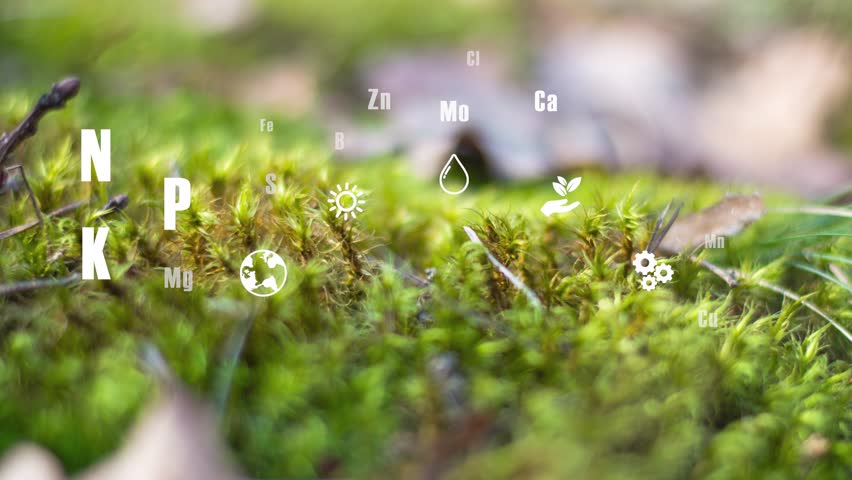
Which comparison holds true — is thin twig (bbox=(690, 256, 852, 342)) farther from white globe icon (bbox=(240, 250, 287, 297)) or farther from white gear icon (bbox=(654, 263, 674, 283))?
white globe icon (bbox=(240, 250, 287, 297))

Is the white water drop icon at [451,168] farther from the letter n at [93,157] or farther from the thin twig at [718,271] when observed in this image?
the letter n at [93,157]

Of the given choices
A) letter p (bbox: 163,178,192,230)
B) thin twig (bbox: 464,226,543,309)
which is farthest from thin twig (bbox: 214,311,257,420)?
thin twig (bbox: 464,226,543,309)

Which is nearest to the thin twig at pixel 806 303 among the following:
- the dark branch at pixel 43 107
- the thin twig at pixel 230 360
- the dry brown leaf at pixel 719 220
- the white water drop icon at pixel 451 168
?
the dry brown leaf at pixel 719 220

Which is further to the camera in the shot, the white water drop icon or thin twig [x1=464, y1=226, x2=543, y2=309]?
the white water drop icon

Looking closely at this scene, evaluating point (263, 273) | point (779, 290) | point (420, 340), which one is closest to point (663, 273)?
point (779, 290)

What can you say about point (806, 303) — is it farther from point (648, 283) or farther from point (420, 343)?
point (420, 343)
